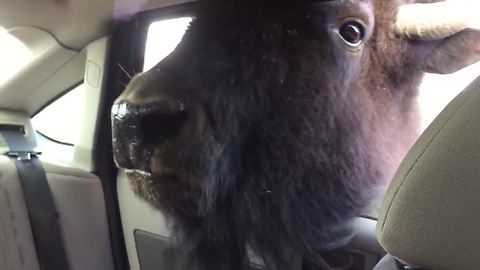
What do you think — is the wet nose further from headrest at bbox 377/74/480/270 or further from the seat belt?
the seat belt

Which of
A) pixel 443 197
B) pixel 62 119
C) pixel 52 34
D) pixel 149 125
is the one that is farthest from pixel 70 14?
pixel 443 197

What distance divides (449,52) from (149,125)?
0.52 metres

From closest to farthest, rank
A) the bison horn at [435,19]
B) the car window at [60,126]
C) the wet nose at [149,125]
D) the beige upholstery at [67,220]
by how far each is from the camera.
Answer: the wet nose at [149,125], the bison horn at [435,19], the beige upholstery at [67,220], the car window at [60,126]

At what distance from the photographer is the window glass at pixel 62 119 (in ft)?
6.81

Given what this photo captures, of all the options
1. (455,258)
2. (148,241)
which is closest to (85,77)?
(148,241)

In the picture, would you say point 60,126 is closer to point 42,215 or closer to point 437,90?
point 42,215

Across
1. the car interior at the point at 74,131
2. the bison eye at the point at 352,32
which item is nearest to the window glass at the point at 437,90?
the bison eye at the point at 352,32

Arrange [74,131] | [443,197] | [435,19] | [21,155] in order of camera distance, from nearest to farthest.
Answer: [443,197], [435,19], [21,155], [74,131]

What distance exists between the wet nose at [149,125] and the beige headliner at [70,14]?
686 mm

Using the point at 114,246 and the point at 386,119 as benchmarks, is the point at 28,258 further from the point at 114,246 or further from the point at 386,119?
the point at 386,119

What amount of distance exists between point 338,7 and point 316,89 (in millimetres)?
156

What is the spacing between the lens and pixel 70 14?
1744 millimetres

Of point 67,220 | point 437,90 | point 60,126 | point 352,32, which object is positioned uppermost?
point 352,32

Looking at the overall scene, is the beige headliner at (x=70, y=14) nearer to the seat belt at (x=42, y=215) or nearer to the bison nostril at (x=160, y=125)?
the seat belt at (x=42, y=215)
